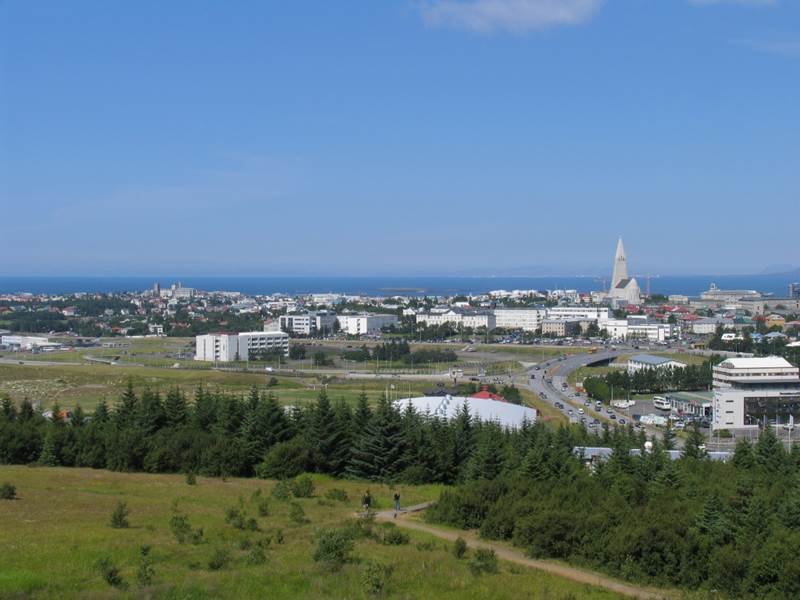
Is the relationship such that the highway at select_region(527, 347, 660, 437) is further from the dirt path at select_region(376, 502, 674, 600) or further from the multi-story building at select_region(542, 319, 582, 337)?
the dirt path at select_region(376, 502, 674, 600)

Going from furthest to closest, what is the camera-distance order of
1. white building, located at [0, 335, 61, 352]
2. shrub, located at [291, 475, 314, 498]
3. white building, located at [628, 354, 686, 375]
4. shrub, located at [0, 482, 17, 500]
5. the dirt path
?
white building, located at [0, 335, 61, 352] → white building, located at [628, 354, 686, 375] → shrub, located at [291, 475, 314, 498] → shrub, located at [0, 482, 17, 500] → the dirt path

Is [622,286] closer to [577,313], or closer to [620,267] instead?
[620,267]

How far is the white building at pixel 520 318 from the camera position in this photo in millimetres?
83625

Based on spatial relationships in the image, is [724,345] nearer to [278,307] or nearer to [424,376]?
[424,376]

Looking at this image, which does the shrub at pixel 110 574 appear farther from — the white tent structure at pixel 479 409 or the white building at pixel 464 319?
the white building at pixel 464 319

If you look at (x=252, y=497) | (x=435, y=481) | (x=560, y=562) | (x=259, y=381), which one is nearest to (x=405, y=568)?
(x=560, y=562)

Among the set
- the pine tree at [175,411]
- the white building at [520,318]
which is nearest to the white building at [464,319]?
the white building at [520,318]

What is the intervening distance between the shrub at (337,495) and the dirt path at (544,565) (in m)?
1.50

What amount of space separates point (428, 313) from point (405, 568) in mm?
78544

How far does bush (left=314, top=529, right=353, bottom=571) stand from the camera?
8805mm

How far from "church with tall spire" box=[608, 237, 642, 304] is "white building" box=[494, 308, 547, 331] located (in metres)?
24.1

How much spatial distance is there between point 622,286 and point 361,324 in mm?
45650

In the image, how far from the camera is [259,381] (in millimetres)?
44375

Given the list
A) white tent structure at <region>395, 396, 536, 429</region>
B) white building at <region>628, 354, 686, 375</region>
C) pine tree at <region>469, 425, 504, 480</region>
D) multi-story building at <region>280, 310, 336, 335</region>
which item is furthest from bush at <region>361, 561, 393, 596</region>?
multi-story building at <region>280, 310, 336, 335</region>
